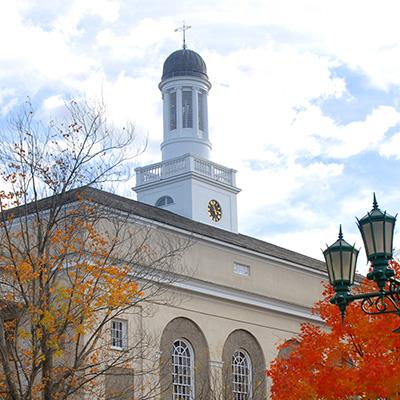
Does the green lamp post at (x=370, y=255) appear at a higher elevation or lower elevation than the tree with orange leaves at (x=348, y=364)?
lower

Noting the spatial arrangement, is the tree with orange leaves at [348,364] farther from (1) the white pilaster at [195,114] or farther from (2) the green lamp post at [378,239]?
(1) the white pilaster at [195,114]

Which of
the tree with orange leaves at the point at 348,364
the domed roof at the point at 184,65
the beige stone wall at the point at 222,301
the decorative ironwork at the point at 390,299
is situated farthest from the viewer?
the domed roof at the point at 184,65

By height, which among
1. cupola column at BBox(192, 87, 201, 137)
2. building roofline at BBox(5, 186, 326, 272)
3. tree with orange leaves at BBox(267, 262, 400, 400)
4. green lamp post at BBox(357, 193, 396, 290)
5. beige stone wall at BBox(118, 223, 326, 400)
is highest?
cupola column at BBox(192, 87, 201, 137)

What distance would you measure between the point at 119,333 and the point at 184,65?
18796 mm

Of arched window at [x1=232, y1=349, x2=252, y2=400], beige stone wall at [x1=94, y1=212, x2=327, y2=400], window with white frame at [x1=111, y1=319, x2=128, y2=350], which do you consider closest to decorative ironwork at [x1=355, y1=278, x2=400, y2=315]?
beige stone wall at [x1=94, y1=212, x2=327, y2=400]

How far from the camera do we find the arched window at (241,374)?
1390 inches

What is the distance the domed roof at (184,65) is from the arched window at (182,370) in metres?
16.8

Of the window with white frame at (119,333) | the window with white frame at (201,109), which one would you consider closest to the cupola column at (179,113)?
the window with white frame at (201,109)

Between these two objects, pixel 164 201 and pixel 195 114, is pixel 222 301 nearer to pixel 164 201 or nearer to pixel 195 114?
pixel 164 201

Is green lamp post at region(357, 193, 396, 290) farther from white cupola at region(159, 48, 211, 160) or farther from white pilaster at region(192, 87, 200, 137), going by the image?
white pilaster at region(192, 87, 200, 137)

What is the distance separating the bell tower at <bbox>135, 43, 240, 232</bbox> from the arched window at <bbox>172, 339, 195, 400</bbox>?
9731mm

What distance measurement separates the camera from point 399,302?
1178 centimetres

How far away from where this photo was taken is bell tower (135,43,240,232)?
42375 mm

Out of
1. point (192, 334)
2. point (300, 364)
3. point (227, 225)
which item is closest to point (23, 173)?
point (300, 364)
